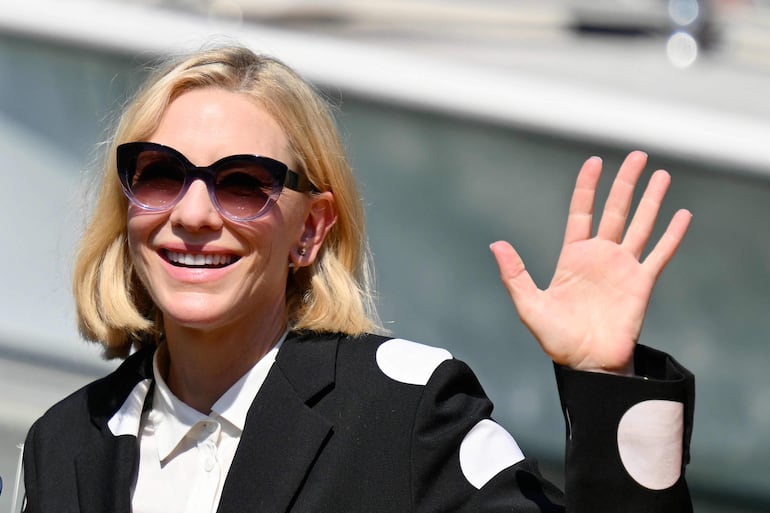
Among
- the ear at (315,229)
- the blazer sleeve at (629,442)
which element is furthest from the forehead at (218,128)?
the blazer sleeve at (629,442)

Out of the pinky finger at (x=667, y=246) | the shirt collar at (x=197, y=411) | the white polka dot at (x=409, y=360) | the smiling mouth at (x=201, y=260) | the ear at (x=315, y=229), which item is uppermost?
the pinky finger at (x=667, y=246)

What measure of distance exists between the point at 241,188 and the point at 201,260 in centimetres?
13

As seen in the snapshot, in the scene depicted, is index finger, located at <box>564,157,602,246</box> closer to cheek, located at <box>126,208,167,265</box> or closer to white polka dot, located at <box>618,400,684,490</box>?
white polka dot, located at <box>618,400,684,490</box>

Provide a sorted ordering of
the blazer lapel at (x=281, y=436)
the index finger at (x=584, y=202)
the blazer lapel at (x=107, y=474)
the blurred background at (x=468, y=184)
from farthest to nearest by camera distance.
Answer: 1. the blurred background at (x=468, y=184)
2. the blazer lapel at (x=107, y=474)
3. the blazer lapel at (x=281, y=436)
4. the index finger at (x=584, y=202)

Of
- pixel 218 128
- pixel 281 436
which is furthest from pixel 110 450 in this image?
pixel 218 128

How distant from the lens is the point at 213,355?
73.7 inches

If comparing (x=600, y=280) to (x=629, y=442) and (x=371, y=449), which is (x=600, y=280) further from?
(x=371, y=449)

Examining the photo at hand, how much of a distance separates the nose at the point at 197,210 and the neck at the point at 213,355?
7.7 inches

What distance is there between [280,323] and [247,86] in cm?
Answer: 40

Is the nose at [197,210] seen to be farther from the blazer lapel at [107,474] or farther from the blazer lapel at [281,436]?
the blazer lapel at [107,474]

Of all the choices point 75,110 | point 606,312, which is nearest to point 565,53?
point 75,110

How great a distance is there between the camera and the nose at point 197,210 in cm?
175

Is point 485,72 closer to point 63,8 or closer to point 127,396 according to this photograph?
point 63,8

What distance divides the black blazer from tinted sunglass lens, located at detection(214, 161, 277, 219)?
0.26 meters
